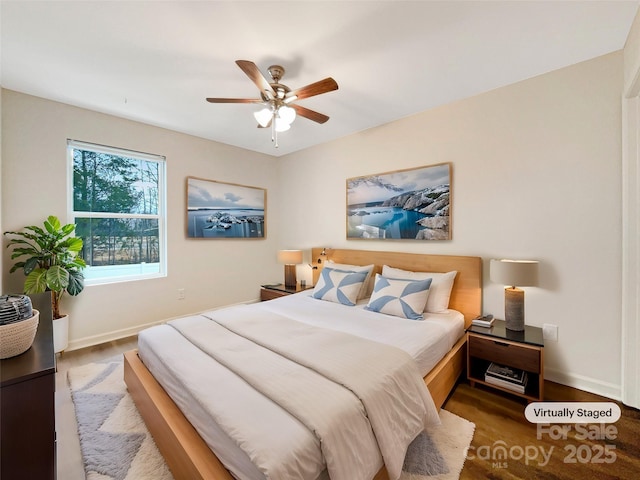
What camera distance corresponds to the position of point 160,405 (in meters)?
1.50

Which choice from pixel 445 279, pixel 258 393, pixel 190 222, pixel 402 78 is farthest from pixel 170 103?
pixel 445 279

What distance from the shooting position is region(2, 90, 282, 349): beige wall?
8.49 ft

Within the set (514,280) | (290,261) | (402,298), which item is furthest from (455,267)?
(290,261)

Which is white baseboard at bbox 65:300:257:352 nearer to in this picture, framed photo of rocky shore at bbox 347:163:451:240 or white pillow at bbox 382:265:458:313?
framed photo of rocky shore at bbox 347:163:451:240

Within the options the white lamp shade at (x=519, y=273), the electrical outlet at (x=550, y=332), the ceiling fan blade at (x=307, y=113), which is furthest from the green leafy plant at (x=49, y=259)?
the electrical outlet at (x=550, y=332)

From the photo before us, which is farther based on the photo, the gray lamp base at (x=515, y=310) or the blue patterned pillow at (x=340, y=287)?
the blue patterned pillow at (x=340, y=287)

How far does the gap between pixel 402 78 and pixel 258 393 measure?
261cm

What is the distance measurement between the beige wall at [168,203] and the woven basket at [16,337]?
8.00 ft

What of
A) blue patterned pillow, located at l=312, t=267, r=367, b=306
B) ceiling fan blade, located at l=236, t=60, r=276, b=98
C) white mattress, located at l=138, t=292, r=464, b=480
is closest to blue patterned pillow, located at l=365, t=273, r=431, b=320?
white mattress, located at l=138, t=292, r=464, b=480

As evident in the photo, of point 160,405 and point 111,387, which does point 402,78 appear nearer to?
point 160,405

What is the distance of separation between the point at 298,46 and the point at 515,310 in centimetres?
268

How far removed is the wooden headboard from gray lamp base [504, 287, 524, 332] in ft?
0.98

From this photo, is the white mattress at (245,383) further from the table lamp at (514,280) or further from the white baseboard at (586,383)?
the white baseboard at (586,383)

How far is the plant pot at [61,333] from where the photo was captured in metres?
2.59
